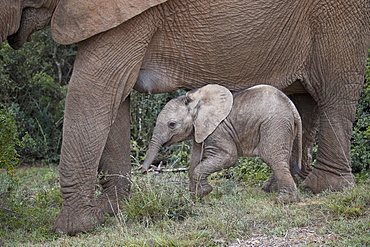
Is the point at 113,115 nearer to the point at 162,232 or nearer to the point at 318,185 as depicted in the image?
the point at 162,232

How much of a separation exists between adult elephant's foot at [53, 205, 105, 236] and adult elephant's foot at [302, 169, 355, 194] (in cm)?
241

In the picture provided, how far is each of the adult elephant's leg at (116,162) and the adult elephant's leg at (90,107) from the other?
0.78 meters

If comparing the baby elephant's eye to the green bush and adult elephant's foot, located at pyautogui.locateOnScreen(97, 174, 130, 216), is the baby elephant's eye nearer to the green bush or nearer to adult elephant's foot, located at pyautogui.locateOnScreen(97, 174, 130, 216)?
adult elephant's foot, located at pyautogui.locateOnScreen(97, 174, 130, 216)

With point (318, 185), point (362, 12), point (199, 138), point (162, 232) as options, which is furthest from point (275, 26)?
point (162, 232)

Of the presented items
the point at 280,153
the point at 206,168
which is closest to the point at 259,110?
the point at 280,153

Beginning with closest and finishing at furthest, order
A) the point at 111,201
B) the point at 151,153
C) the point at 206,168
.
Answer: the point at 151,153
the point at 206,168
the point at 111,201

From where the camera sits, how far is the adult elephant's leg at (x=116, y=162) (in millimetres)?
6098

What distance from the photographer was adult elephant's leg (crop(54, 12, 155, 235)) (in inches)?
203

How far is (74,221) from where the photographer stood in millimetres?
5238

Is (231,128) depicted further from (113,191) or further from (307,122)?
(307,122)

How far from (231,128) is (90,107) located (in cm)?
139

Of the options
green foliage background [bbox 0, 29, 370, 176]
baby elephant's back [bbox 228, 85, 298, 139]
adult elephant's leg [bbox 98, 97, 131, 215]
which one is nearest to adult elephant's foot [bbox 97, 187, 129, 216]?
adult elephant's leg [bbox 98, 97, 131, 215]

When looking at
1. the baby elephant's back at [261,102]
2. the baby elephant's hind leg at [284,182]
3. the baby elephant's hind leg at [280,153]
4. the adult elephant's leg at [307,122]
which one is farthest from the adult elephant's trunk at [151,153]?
the adult elephant's leg at [307,122]

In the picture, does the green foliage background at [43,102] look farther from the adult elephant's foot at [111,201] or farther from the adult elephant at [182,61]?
the adult elephant at [182,61]
